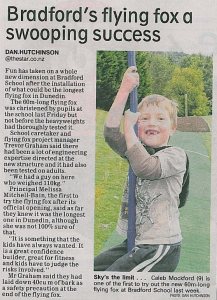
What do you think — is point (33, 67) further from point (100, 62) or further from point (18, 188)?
point (18, 188)

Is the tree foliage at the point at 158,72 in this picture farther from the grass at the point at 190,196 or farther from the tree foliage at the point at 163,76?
the grass at the point at 190,196

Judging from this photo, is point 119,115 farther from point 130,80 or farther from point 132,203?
point 132,203

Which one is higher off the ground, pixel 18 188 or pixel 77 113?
pixel 77 113

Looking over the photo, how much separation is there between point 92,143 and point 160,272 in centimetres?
40

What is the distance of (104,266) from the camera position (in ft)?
3.65

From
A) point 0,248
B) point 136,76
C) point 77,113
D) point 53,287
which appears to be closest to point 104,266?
point 53,287

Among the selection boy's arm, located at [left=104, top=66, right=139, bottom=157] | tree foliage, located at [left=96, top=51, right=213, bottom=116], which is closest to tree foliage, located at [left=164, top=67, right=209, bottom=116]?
tree foliage, located at [left=96, top=51, right=213, bottom=116]

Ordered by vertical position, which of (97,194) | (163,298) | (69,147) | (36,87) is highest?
(36,87)

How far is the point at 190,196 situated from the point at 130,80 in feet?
1.17

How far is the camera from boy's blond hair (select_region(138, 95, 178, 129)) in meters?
1.10

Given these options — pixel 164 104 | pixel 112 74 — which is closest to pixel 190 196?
pixel 164 104

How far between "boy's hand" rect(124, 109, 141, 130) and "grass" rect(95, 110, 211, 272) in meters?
0.06

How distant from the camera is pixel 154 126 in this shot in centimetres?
109

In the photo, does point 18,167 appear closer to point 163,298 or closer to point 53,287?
point 53,287
